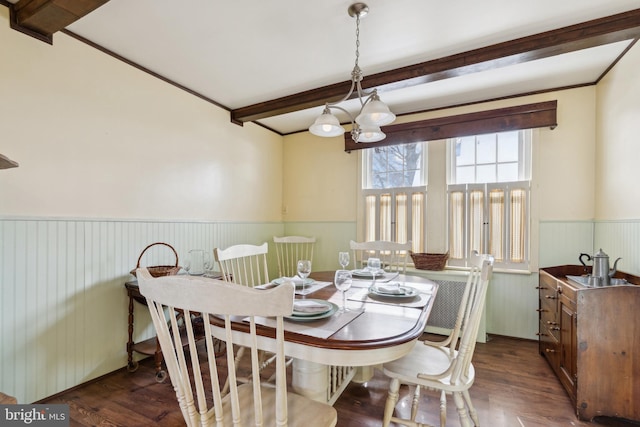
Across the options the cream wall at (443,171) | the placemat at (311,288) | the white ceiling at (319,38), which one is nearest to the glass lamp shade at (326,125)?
the white ceiling at (319,38)

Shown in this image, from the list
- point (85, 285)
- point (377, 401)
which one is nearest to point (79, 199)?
point (85, 285)

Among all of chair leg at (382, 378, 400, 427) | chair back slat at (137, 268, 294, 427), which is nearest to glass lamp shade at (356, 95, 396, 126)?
chair back slat at (137, 268, 294, 427)

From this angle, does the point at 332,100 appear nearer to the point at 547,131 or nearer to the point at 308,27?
the point at 308,27

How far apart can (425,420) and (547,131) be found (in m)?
2.73

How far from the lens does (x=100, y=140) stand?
2.14m

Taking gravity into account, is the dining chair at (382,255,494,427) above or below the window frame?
below

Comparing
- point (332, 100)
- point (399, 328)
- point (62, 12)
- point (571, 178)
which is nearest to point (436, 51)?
point (332, 100)

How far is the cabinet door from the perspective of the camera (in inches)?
71.6

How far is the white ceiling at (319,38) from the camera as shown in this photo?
1.76 m

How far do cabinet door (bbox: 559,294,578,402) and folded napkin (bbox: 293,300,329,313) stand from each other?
162 cm

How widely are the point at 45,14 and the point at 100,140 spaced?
0.77m

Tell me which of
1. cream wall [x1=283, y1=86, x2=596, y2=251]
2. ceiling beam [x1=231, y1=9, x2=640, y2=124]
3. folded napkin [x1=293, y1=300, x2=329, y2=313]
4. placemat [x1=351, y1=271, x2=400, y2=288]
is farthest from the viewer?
cream wall [x1=283, y1=86, x2=596, y2=251]

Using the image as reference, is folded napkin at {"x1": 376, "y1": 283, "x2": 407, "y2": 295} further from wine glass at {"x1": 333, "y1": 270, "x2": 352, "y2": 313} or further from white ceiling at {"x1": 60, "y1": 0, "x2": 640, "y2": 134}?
white ceiling at {"x1": 60, "y1": 0, "x2": 640, "y2": 134}

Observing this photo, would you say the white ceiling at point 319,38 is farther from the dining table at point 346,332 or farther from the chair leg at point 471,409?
the chair leg at point 471,409
